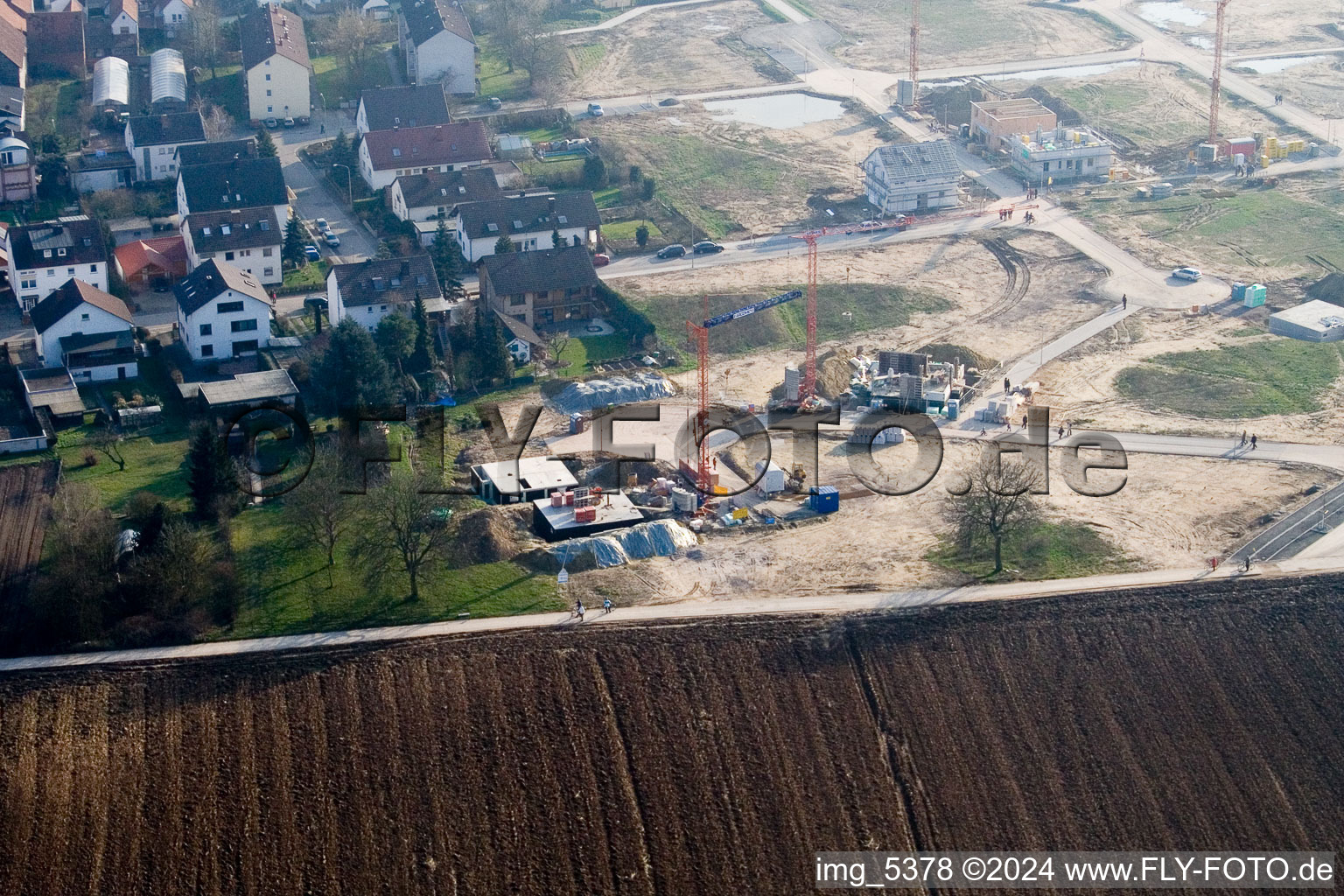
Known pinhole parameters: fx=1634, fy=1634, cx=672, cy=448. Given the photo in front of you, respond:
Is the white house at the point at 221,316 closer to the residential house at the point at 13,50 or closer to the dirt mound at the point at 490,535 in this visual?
the dirt mound at the point at 490,535

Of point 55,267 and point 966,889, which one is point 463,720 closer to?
point 966,889

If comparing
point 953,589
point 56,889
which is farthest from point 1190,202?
point 56,889

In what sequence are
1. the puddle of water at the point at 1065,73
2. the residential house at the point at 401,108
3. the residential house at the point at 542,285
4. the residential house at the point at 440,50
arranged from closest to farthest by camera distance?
the residential house at the point at 542,285 → the residential house at the point at 401,108 → the residential house at the point at 440,50 → the puddle of water at the point at 1065,73

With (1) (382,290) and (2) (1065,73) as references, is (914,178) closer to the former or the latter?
(2) (1065,73)

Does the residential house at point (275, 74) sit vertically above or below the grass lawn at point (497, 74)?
above

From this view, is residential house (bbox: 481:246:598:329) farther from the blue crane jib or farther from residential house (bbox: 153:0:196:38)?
residential house (bbox: 153:0:196:38)

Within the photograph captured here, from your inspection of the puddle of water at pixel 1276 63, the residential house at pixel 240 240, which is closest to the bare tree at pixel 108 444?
the residential house at pixel 240 240

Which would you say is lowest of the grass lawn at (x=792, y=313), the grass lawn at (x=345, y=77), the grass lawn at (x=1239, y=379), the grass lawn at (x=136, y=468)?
the grass lawn at (x=1239, y=379)

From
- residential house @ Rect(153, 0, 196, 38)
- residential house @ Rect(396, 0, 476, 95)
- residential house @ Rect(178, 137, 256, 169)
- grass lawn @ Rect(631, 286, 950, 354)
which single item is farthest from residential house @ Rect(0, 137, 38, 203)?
grass lawn @ Rect(631, 286, 950, 354)
